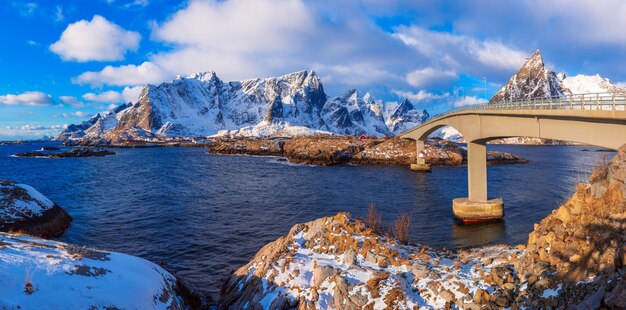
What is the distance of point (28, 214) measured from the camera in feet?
93.4

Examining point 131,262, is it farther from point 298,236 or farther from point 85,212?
point 85,212

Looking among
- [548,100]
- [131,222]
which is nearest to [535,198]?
[548,100]

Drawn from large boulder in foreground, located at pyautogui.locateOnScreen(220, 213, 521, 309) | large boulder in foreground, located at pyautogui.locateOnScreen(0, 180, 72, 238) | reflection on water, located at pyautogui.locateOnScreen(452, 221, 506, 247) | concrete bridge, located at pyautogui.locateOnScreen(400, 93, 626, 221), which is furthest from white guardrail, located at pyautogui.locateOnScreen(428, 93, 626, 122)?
large boulder in foreground, located at pyautogui.locateOnScreen(0, 180, 72, 238)

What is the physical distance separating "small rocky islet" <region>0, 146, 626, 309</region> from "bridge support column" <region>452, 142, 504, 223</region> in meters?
17.5

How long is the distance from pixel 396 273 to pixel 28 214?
2832 centimetres

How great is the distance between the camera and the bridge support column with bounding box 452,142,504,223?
3334 centimetres

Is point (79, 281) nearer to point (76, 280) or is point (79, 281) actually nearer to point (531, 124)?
point (76, 280)

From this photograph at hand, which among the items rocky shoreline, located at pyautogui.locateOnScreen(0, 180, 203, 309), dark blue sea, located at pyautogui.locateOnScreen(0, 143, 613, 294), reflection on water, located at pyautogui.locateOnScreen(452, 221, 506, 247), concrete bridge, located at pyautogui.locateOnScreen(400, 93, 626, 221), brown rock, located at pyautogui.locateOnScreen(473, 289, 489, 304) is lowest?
reflection on water, located at pyautogui.locateOnScreen(452, 221, 506, 247)

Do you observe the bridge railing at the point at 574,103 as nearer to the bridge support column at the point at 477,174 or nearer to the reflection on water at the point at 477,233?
A: the bridge support column at the point at 477,174

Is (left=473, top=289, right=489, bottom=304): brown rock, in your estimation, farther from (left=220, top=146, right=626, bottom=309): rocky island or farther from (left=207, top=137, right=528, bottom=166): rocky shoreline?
(left=207, top=137, right=528, bottom=166): rocky shoreline

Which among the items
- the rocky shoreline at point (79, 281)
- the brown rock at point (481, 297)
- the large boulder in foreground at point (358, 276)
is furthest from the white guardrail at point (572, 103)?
the rocky shoreline at point (79, 281)

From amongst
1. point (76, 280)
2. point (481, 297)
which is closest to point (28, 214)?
point (76, 280)

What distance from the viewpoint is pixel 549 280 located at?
38.9 feet

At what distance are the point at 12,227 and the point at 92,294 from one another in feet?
66.3
